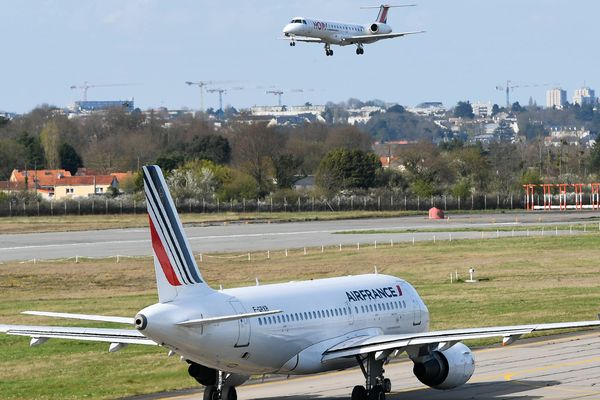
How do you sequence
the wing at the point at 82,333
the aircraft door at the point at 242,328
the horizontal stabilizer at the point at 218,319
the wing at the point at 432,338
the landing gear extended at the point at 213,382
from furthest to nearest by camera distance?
the wing at the point at 82,333, the landing gear extended at the point at 213,382, the wing at the point at 432,338, the aircraft door at the point at 242,328, the horizontal stabilizer at the point at 218,319

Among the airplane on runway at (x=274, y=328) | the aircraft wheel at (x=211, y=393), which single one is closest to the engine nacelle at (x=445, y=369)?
the airplane on runway at (x=274, y=328)

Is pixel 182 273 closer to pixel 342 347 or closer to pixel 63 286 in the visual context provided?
pixel 342 347

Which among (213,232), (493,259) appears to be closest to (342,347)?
(493,259)

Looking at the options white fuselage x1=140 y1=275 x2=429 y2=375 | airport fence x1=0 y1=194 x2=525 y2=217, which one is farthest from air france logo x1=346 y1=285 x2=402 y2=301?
airport fence x1=0 y1=194 x2=525 y2=217

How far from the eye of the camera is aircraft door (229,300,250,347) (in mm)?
35469

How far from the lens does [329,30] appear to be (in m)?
110

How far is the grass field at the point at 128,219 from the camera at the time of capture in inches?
5807

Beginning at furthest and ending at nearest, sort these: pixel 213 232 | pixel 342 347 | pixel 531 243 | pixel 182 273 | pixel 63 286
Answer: pixel 213 232, pixel 531 243, pixel 63 286, pixel 342 347, pixel 182 273

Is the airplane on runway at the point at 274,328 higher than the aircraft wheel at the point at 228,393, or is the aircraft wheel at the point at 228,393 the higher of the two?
the airplane on runway at the point at 274,328

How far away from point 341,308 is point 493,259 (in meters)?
57.7

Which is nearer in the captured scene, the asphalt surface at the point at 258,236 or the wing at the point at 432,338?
the wing at the point at 432,338

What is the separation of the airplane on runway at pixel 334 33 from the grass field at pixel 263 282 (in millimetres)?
17420

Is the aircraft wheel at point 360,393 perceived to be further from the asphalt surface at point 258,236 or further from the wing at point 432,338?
the asphalt surface at point 258,236

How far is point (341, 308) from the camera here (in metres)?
39.9
